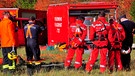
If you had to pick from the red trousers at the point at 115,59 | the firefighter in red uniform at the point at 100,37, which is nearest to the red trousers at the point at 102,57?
the firefighter in red uniform at the point at 100,37

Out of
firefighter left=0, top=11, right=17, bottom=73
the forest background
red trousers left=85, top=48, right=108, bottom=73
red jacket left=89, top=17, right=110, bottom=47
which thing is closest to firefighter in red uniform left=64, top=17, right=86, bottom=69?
red trousers left=85, top=48, right=108, bottom=73

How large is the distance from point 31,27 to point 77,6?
8.43 meters

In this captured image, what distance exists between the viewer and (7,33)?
482 inches

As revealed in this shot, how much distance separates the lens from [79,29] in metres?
13.3

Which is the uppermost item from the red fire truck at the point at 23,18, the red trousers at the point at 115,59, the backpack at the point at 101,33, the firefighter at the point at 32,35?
the backpack at the point at 101,33

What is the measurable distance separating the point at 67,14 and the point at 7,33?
1049 cm

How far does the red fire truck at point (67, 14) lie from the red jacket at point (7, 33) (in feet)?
31.3

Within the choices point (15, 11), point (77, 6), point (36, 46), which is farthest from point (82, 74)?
point (15, 11)

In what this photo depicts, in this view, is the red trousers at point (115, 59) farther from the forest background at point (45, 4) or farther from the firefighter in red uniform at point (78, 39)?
the forest background at point (45, 4)

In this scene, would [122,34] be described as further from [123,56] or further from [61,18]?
[61,18]

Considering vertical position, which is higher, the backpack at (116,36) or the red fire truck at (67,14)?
the backpack at (116,36)

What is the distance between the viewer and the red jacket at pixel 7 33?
482 inches

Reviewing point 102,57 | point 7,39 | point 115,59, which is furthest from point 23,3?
point 102,57

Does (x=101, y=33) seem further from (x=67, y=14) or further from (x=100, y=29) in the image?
(x=67, y=14)
